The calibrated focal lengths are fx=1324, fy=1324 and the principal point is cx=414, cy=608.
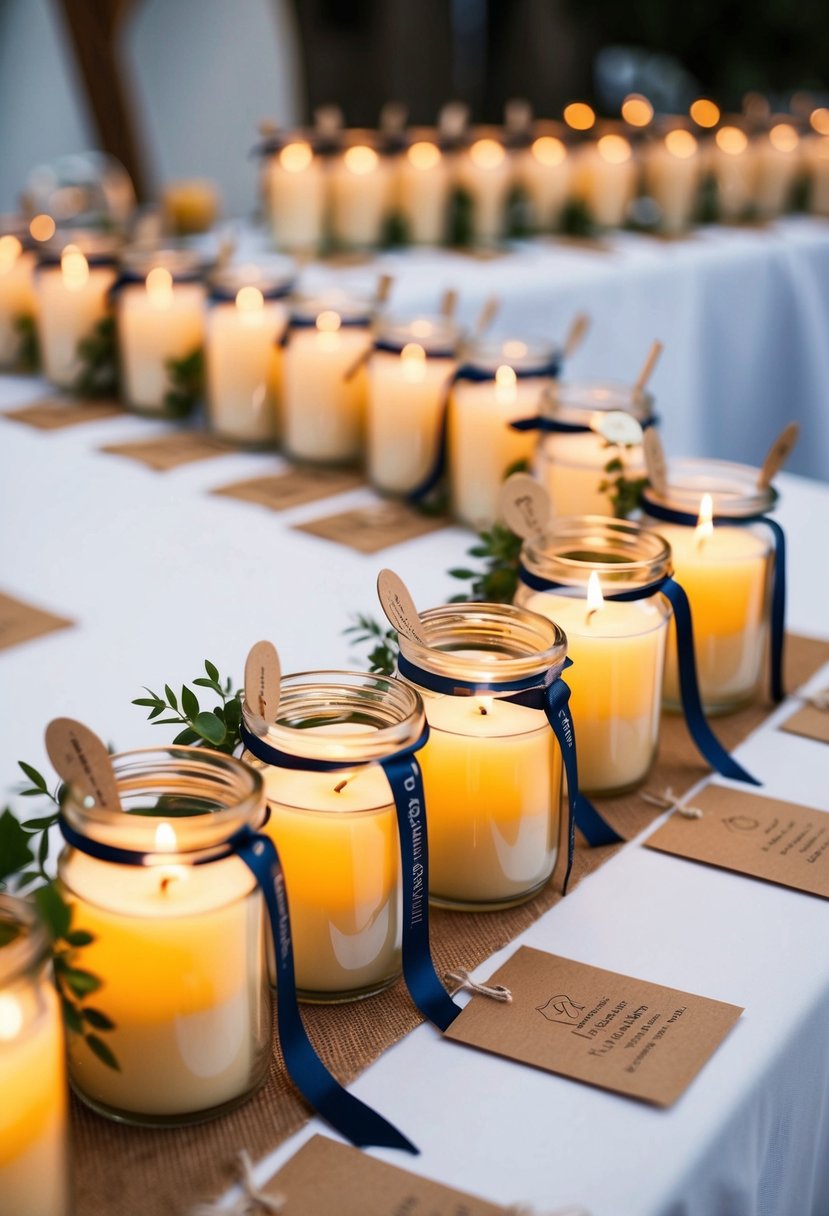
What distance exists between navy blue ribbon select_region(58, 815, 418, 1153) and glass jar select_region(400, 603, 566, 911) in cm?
17

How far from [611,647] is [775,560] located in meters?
0.26

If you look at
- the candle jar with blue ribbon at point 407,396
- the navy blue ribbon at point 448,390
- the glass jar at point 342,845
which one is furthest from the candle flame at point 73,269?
the glass jar at point 342,845

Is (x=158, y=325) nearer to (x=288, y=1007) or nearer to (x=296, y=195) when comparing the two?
(x=296, y=195)

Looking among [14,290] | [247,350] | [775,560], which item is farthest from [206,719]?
[14,290]

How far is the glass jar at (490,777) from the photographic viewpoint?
2.67ft

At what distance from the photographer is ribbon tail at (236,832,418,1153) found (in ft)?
2.11

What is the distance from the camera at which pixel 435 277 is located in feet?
7.84

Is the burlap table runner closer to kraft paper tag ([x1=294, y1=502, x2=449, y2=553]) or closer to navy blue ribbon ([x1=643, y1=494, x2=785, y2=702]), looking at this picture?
navy blue ribbon ([x1=643, y1=494, x2=785, y2=702])

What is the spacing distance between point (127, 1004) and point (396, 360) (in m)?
1.10

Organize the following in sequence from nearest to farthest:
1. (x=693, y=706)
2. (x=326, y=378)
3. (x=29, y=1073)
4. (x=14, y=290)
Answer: (x=29, y=1073), (x=693, y=706), (x=326, y=378), (x=14, y=290)

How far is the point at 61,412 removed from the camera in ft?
6.27

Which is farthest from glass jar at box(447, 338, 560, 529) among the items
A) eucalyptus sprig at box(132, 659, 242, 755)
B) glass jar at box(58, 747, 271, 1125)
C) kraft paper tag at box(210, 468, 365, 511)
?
glass jar at box(58, 747, 271, 1125)

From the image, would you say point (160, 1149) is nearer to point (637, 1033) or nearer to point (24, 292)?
point (637, 1033)

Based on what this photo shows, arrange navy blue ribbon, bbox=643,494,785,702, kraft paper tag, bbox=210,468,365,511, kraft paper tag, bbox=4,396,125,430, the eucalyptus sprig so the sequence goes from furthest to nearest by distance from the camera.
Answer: kraft paper tag, bbox=4,396,125,430 < kraft paper tag, bbox=210,468,365,511 < navy blue ribbon, bbox=643,494,785,702 < the eucalyptus sprig
